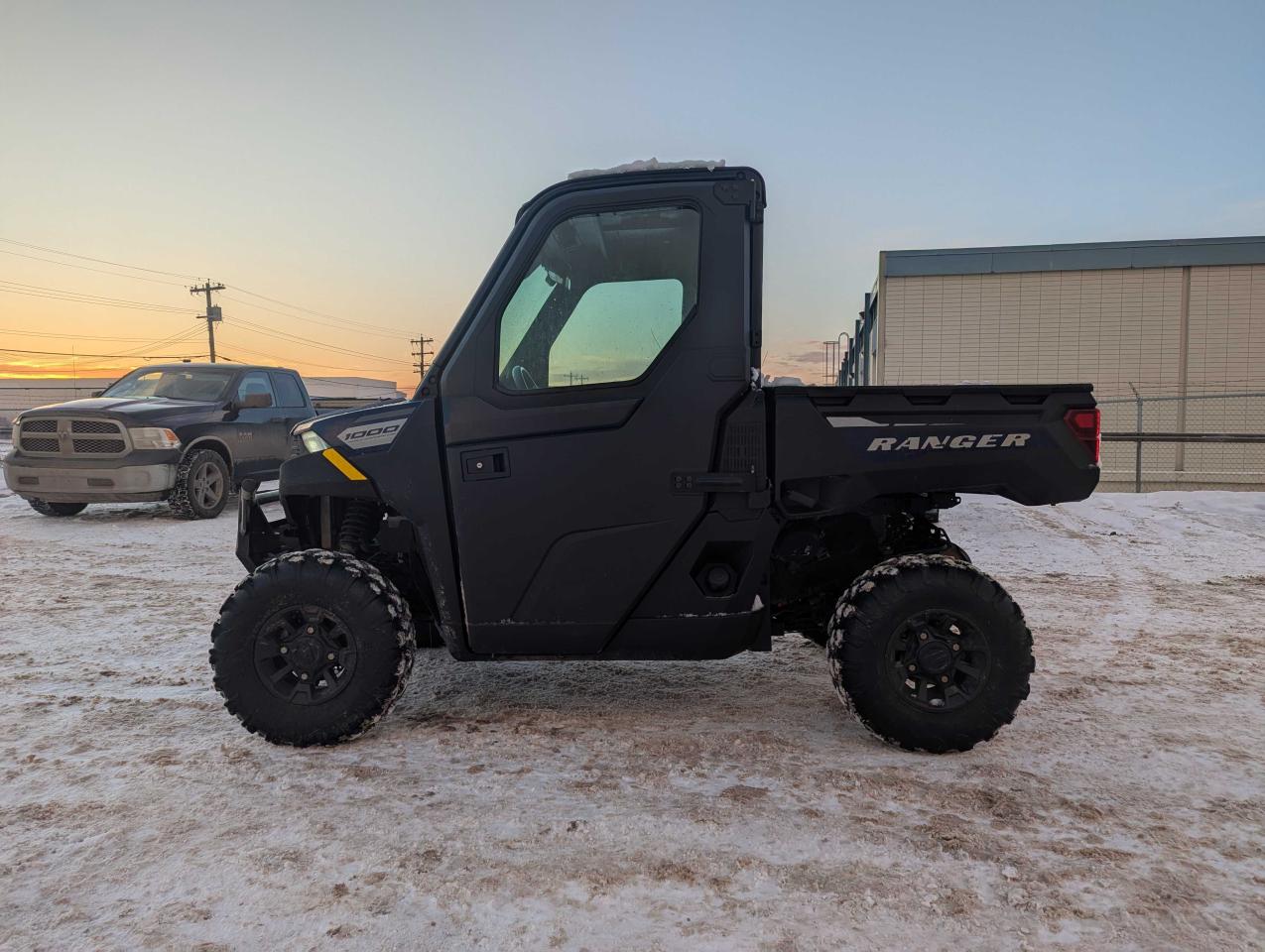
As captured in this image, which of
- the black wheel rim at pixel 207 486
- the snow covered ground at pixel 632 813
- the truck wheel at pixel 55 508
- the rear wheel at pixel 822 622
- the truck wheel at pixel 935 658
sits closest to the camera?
the snow covered ground at pixel 632 813

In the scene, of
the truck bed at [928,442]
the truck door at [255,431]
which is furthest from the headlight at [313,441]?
the truck door at [255,431]

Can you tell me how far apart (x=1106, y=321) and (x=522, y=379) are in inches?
752

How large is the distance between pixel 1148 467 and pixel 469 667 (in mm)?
18500

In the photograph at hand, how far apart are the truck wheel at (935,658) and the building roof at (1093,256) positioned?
53.8 feet

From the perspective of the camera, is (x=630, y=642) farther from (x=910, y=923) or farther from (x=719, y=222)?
(x=719, y=222)

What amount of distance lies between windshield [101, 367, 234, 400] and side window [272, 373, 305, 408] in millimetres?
761

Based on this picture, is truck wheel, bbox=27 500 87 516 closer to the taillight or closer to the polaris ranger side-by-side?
the polaris ranger side-by-side

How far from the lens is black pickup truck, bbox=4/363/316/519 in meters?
9.39

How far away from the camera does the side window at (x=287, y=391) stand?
1165 cm

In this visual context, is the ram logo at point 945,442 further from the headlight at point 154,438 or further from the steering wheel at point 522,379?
the headlight at point 154,438

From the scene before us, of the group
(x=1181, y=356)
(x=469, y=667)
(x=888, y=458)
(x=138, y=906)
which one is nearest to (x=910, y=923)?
(x=888, y=458)

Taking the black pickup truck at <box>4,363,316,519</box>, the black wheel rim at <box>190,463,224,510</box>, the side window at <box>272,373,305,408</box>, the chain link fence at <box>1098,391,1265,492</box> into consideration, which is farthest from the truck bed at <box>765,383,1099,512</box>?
the chain link fence at <box>1098,391,1265,492</box>

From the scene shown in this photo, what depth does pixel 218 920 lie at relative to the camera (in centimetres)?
209

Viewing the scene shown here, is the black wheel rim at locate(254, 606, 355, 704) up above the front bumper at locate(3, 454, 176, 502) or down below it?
below
